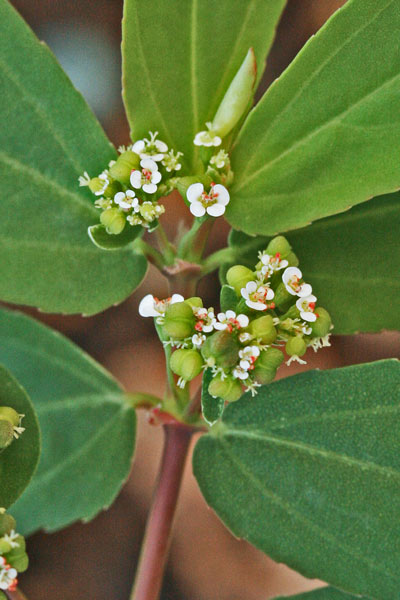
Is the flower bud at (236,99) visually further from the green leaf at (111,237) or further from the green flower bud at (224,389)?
the green flower bud at (224,389)

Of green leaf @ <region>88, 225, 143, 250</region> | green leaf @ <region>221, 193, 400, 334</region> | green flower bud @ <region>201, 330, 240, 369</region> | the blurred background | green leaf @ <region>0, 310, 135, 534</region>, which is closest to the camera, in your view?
green flower bud @ <region>201, 330, 240, 369</region>

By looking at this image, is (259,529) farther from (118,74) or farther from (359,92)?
(118,74)

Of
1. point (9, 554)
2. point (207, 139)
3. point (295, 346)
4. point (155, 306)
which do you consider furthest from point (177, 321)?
point (9, 554)

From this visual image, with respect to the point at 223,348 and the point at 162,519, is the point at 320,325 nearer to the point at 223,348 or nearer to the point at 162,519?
the point at 223,348

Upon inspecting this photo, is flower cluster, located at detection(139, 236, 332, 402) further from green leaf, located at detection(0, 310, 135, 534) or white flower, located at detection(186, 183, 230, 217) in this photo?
green leaf, located at detection(0, 310, 135, 534)

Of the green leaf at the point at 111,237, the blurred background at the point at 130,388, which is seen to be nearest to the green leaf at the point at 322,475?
the green leaf at the point at 111,237

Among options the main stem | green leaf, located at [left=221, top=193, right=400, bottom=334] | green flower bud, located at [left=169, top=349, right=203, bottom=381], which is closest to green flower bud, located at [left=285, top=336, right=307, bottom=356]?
green flower bud, located at [left=169, top=349, right=203, bottom=381]
